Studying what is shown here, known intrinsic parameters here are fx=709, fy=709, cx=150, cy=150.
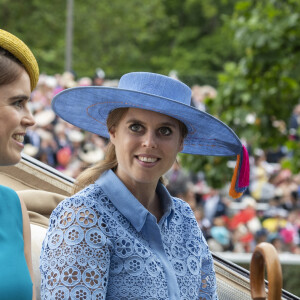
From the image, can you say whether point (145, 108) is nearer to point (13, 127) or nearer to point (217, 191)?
point (13, 127)

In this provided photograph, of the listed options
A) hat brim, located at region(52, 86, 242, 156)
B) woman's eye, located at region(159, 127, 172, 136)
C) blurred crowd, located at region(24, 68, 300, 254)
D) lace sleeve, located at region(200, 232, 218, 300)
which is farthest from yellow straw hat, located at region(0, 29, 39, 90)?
blurred crowd, located at region(24, 68, 300, 254)

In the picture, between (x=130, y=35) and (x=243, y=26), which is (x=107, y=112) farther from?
(x=130, y=35)

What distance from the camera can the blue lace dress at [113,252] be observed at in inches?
82.8

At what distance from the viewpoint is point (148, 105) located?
2.32 m

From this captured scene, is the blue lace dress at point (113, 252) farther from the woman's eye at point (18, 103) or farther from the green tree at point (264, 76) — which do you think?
the green tree at point (264, 76)

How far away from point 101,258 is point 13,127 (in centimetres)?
48

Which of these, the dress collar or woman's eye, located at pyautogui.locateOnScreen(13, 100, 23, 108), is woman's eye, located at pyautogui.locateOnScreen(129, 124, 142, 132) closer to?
the dress collar

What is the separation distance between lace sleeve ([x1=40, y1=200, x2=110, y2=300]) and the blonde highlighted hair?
11.5 inches

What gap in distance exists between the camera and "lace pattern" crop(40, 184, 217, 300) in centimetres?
210

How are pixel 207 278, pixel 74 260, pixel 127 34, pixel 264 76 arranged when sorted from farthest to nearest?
pixel 127 34 < pixel 264 76 < pixel 207 278 < pixel 74 260

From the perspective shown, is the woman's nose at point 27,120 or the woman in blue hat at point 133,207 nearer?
the woman's nose at point 27,120

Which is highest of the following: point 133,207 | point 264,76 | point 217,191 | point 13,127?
point 217,191

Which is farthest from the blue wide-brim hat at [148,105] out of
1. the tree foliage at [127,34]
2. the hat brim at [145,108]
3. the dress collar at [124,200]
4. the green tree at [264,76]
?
the tree foliage at [127,34]

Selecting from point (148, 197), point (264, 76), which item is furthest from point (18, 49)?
point (264, 76)
